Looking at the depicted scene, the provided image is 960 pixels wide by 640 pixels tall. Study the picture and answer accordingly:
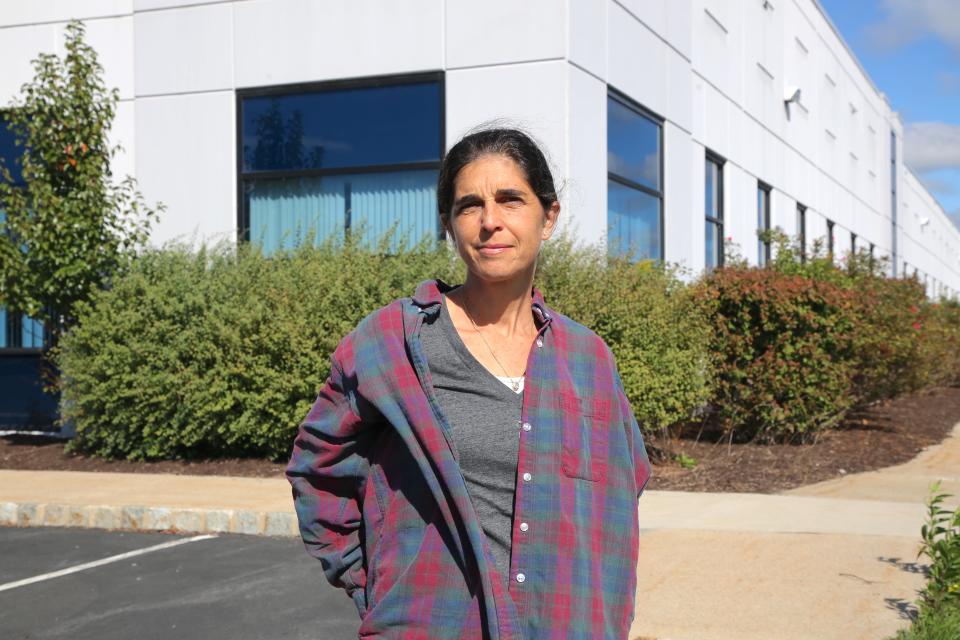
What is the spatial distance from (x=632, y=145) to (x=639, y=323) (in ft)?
14.2

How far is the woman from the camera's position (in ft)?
7.04

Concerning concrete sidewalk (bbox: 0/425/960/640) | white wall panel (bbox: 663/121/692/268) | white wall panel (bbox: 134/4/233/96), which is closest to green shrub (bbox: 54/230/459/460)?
concrete sidewalk (bbox: 0/425/960/640)

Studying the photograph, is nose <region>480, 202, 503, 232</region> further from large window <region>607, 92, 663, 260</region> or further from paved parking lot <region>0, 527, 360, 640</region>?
large window <region>607, 92, 663, 260</region>

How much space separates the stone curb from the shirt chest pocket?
5.84 metres

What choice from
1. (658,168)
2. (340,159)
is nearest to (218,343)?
(340,159)

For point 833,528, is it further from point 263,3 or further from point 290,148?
point 263,3

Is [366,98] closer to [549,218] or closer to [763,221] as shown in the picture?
[549,218]

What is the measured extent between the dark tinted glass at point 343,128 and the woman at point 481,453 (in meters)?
9.70

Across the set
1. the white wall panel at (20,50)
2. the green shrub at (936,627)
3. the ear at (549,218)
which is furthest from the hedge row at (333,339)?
the ear at (549,218)

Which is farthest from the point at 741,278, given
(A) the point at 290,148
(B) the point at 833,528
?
(A) the point at 290,148

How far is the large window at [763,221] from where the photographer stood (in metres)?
21.2

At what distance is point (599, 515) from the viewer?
2258 mm

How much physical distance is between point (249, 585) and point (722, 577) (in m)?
2.87

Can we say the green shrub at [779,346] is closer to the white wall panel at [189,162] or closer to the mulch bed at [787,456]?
the mulch bed at [787,456]
